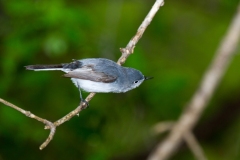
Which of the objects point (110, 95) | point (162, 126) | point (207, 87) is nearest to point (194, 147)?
point (162, 126)

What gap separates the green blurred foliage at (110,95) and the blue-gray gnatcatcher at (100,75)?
100 cm

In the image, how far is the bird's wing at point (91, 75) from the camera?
13.4 feet

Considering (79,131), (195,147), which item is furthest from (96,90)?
(195,147)

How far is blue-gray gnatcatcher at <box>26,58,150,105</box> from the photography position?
409 centimetres

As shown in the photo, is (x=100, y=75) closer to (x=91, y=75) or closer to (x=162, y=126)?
(x=91, y=75)

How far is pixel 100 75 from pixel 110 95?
5.86 feet

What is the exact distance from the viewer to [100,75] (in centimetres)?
413

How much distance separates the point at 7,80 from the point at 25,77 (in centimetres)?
21

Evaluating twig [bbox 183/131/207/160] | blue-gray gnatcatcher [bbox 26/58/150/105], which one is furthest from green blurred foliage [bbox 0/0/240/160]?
blue-gray gnatcatcher [bbox 26/58/150/105]

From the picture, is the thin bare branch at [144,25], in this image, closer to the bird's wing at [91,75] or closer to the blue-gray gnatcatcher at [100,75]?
the blue-gray gnatcatcher at [100,75]

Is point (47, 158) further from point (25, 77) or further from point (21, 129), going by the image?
point (25, 77)

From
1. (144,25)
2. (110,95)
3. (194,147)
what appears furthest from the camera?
(110,95)

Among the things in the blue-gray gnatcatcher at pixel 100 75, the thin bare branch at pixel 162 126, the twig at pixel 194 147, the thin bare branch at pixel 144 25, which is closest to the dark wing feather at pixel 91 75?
the blue-gray gnatcatcher at pixel 100 75

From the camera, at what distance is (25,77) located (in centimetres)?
551
